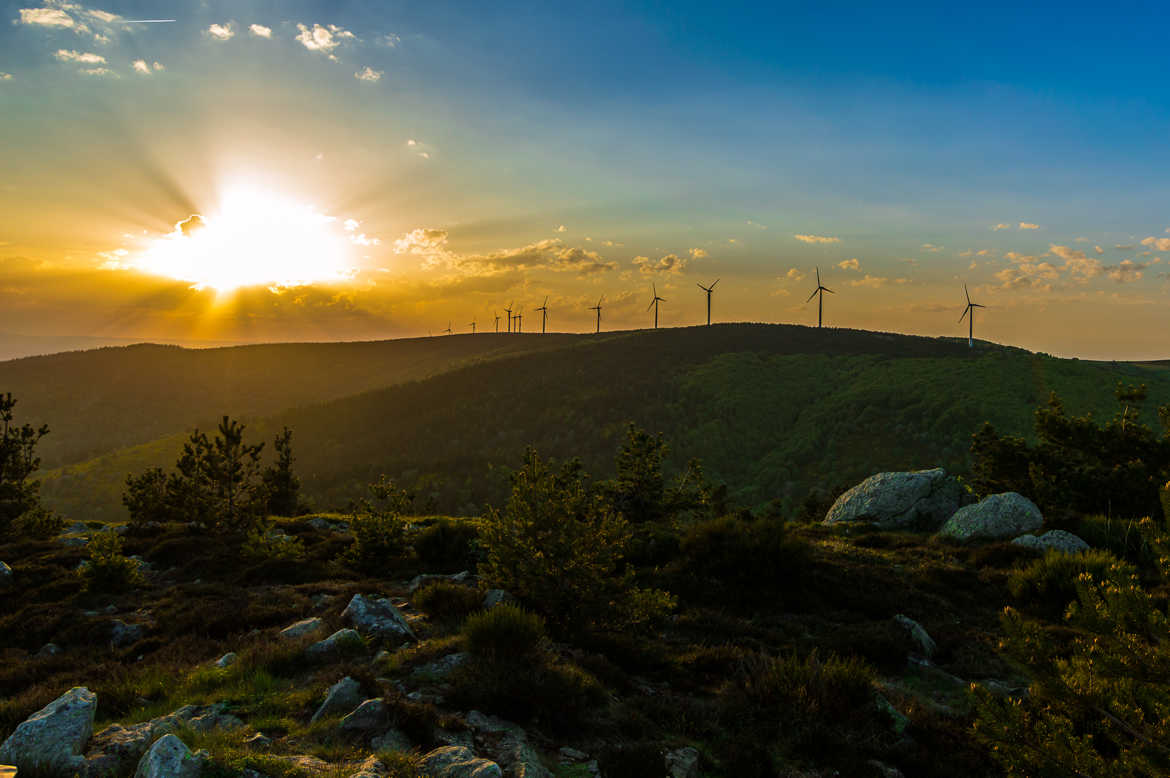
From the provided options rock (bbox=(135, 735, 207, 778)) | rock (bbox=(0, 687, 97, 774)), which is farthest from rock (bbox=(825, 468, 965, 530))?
rock (bbox=(0, 687, 97, 774))

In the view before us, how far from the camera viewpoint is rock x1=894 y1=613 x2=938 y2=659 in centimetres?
1162

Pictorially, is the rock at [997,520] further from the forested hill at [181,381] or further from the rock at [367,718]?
the forested hill at [181,381]

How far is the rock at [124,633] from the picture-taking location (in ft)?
38.1

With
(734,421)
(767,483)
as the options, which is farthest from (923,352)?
(767,483)

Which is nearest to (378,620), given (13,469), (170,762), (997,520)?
(170,762)

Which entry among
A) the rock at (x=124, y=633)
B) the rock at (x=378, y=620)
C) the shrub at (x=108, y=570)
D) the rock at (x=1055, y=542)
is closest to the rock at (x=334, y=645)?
the rock at (x=378, y=620)

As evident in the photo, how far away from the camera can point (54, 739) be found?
551 cm

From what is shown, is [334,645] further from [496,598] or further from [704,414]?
[704,414]

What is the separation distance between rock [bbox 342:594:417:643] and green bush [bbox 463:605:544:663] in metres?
1.80

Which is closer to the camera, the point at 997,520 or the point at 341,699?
the point at 341,699

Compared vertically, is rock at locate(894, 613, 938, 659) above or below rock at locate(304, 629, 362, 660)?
below

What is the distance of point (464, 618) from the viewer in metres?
10.8

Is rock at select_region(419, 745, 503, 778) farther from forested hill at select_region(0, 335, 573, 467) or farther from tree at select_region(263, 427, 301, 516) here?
forested hill at select_region(0, 335, 573, 467)

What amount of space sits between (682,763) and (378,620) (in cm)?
604
